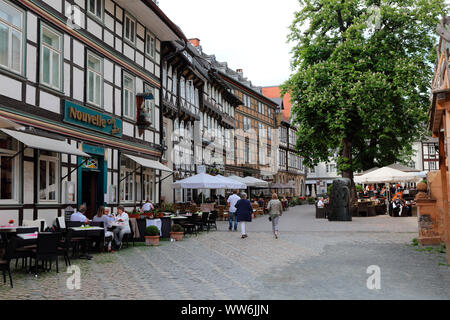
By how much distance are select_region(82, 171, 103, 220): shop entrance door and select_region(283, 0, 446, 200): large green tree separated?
14689 millimetres

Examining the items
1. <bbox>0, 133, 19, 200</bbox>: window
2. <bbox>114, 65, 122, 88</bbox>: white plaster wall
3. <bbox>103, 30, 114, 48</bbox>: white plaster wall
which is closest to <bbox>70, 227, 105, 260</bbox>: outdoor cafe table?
<bbox>0, 133, 19, 200</bbox>: window

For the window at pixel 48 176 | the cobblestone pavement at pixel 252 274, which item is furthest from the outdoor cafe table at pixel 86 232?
the window at pixel 48 176

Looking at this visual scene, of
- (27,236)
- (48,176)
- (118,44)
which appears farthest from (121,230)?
(118,44)

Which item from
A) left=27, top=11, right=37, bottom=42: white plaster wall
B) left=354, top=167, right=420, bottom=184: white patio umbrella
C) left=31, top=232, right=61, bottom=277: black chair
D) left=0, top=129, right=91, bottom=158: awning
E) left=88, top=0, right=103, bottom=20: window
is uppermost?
left=88, top=0, right=103, bottom=20: window

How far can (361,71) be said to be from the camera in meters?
28.4

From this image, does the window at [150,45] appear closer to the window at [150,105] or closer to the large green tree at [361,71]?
the window at [150,105]

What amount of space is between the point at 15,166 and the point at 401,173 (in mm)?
22269

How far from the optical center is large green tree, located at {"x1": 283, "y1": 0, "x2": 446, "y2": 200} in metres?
27.3

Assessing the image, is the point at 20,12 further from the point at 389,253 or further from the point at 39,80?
the point at 389,253

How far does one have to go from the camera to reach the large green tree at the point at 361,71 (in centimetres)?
2734

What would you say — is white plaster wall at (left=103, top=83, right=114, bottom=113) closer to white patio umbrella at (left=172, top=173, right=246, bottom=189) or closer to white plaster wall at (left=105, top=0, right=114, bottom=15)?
white plaster wall at (left=105, top=0, right=114, bottom=15)

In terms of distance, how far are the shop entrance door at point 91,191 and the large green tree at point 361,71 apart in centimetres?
1469
